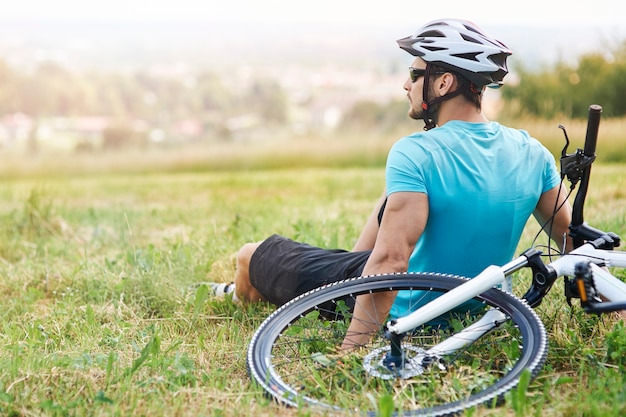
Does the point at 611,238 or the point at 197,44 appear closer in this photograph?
the point at 611,238

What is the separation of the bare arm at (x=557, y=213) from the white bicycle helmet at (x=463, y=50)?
20.9 inches

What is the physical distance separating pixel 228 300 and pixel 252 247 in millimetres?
408

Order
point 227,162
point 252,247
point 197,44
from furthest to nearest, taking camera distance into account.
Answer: point 197,44, point 227,162, point 252,247

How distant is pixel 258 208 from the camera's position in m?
7.91

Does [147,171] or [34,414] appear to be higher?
[34,414]

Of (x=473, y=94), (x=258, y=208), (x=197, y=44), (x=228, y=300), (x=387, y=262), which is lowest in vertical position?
(x=197, y=44)

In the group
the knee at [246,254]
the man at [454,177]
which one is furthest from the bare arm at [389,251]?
the knee at [246,254]

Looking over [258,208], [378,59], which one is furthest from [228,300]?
[378,59]

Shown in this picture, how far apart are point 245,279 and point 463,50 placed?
1705 mm

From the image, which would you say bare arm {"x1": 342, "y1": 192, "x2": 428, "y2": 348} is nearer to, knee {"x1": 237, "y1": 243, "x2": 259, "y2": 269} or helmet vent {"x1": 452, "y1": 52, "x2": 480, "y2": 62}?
helmet vent {"x1": 452, "y1": 52, "x2": 480, "y2": 62}

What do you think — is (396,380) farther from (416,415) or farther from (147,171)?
(147,171)

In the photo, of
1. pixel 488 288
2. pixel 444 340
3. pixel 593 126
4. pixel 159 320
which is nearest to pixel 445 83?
pixel 593 126

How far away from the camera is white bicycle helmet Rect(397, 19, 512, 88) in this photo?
10.5ft

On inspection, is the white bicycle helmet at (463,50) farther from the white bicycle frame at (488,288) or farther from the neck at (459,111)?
the white bicycle frame at (488,288)
